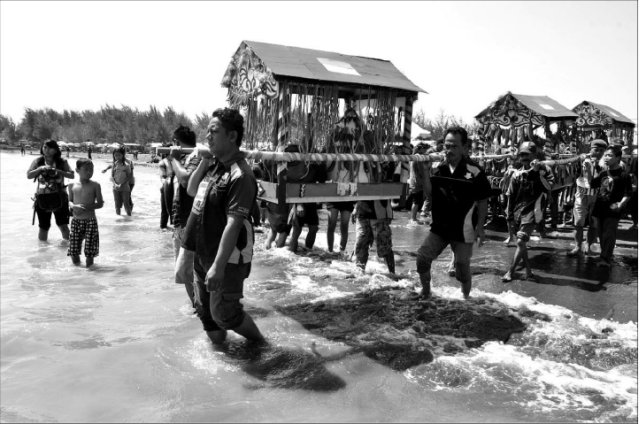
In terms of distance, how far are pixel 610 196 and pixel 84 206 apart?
274 inches

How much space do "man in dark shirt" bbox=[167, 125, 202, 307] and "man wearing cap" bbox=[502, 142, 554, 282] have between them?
408 centimetres

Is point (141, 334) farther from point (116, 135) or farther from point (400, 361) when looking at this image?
point (116, 135)

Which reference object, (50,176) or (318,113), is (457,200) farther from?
(50,176)

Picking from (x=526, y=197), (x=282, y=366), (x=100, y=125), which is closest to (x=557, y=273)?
(x=526, y=197)

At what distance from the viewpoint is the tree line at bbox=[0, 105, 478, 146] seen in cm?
6291

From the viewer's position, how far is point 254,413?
3252 millimetres

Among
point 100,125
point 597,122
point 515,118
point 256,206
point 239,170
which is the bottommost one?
point 256,206

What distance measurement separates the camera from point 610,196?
275 inches

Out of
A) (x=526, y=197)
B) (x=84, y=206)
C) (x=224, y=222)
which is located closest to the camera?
(x=224, y=222)

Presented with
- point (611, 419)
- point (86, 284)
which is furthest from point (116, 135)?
point (611, 419)

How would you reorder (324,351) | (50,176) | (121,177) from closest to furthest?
(324,351) < (50,176) < (121,177)

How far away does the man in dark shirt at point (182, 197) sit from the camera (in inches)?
170

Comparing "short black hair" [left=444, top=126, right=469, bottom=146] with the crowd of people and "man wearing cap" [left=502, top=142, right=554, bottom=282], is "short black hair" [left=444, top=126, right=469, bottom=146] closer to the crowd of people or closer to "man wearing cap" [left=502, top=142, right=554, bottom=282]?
the crowd of people

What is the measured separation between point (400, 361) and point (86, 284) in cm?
412
